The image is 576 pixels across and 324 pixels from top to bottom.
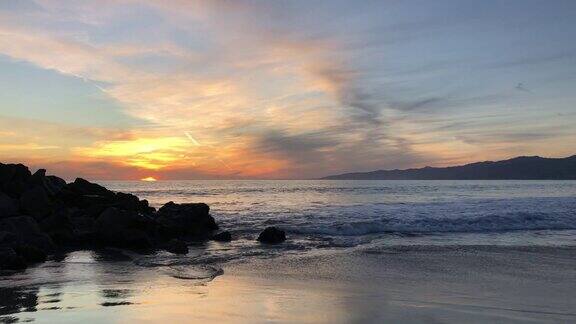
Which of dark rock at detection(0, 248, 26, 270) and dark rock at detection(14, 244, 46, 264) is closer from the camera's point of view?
dark rock at detection(0, 248, 26, 270)

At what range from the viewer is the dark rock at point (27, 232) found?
16500mm

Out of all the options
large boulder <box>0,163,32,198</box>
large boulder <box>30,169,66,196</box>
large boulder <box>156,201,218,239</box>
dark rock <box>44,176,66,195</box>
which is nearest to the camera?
large boulder <box>0,163,32,198</box>

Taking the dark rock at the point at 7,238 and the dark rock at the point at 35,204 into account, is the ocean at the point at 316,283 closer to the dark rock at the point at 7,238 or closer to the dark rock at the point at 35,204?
the dark rock at the point at 7,238

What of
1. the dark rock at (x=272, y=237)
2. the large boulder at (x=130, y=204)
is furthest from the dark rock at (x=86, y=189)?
the dark rock at (x=272, y=237)

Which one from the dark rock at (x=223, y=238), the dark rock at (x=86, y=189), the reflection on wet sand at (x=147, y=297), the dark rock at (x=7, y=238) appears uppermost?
the dark rock at (x=86, y=189)

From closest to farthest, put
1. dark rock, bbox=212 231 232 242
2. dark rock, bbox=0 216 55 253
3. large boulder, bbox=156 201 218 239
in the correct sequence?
dark rock, bbox=0 216 55 253
dark rock, bbox=212 231 232 242
large boulder, bbox=156 201 218 239

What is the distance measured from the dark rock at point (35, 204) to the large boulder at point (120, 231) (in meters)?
3.89

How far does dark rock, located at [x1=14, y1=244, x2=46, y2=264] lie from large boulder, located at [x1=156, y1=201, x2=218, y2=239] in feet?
26.0

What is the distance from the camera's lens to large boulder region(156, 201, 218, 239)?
23.6m

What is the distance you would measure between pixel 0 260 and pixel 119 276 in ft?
13.1

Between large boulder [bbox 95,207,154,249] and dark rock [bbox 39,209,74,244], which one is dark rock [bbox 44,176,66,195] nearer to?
dark rock [bbox 39,209,74,244]

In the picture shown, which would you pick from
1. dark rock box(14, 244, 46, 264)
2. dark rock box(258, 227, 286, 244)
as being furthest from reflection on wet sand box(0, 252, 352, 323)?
dark rock box(258, 227, 286, 244)

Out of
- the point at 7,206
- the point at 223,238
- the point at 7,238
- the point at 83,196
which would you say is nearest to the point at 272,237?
the point at 223,238

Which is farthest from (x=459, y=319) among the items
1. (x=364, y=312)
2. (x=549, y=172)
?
(x=549, y=172)
